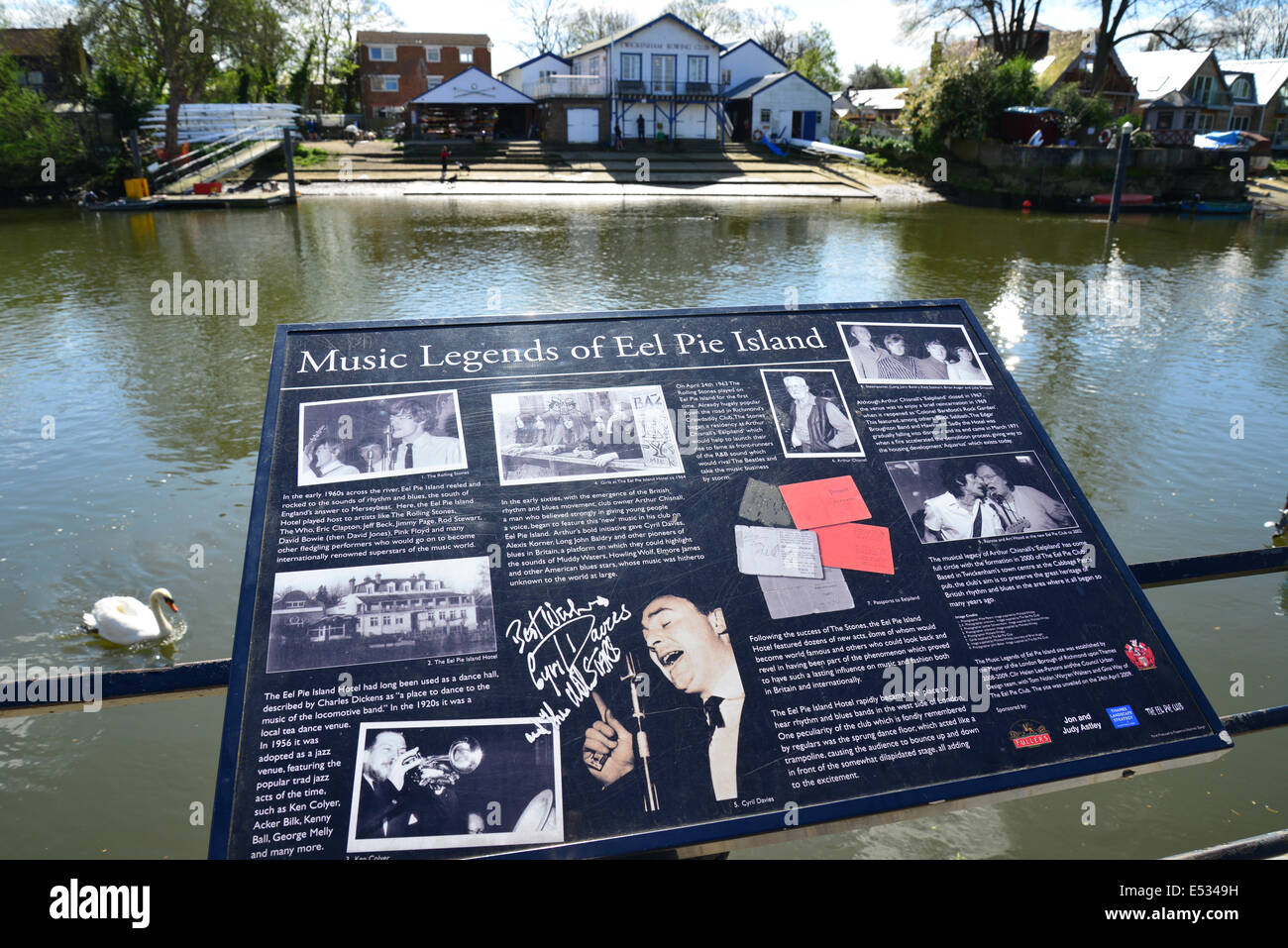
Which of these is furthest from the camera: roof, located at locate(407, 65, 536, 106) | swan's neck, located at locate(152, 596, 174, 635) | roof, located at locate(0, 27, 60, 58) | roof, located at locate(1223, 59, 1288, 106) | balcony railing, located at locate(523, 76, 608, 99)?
roof, located at locate(1223, 59, 1288, 106)

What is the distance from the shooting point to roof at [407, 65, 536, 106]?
143 ft

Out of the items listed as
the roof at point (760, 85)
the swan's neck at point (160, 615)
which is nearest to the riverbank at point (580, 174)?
the roof at point (760, 85)

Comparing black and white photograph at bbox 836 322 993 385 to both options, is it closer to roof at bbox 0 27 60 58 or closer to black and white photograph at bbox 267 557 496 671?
→ black and white photograph at bbox 267 557 496 671

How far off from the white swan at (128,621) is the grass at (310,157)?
3559 centimetres

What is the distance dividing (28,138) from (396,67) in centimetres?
3078

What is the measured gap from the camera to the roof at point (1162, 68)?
4906 cm

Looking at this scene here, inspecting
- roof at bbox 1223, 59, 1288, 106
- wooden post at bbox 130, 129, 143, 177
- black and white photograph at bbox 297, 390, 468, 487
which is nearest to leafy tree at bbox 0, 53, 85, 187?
wooden post at bbox 130, 129, 143, 177

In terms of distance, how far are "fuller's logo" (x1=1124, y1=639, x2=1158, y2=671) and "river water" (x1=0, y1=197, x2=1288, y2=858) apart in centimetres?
216

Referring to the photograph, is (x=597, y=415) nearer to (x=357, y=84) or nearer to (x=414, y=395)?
(x=414, y=395)

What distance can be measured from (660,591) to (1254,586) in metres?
6.85

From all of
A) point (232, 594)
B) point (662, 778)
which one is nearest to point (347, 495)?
point (662, 778)

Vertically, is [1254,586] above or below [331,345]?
below

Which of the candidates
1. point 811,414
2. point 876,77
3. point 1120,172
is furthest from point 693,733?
point 876,77
